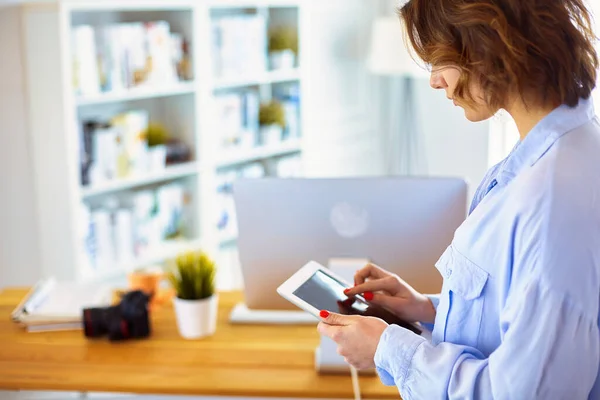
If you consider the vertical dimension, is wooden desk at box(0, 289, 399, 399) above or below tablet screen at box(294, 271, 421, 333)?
below

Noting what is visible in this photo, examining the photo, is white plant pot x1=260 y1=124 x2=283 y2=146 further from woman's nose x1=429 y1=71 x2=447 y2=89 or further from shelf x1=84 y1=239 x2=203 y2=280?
woman's nose x1=429 y1=71 x2=447 y2=89

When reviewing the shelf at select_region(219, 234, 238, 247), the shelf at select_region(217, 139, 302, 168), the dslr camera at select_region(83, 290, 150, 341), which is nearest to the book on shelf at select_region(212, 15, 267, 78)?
the shelf at select_region(217, 139, 302, 168)

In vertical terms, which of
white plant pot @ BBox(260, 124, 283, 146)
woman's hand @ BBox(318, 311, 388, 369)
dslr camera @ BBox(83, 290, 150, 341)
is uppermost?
white plant pot @ BBox(260, 124, 283, 146)

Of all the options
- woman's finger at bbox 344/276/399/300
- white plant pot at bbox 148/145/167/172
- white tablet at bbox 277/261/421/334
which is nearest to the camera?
white tablet at bbox 277/261/421/334

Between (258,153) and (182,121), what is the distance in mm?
510

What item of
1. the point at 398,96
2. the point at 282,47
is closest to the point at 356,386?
the point at 282,47

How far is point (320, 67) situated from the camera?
4449 millimetres

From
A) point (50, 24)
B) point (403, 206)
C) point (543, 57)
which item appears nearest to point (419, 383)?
point (543, 57)

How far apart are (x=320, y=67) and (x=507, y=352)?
143 inches

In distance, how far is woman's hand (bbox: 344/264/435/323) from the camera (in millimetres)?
1478

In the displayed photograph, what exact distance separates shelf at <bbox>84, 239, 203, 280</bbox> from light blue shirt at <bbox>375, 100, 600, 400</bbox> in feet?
8.46

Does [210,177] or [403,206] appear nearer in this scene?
[403,206]

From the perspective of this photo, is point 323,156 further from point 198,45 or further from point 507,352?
point 507,352

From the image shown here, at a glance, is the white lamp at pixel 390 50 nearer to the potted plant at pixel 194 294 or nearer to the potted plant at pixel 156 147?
the potted plant at pixel 156 147
